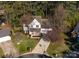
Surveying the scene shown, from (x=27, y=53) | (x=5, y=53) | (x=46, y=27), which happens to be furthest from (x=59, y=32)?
(x=5, y=53)

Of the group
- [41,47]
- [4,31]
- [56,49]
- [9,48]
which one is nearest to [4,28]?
[4,31]

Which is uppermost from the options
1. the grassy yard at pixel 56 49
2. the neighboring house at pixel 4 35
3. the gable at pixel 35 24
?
the gable at pixel 35 24

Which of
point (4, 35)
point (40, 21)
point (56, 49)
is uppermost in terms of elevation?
point (40, 21)

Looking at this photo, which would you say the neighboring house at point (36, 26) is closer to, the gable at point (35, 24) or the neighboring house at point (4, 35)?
the gable at point (35, 24)

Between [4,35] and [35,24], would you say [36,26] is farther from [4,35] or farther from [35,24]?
[4,35]

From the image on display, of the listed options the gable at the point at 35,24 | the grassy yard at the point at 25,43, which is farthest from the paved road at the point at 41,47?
the gable at the point at 35,24

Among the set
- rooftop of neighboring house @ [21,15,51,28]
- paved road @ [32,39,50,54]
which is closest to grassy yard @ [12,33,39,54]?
paved road @ [32,39,50,54]
